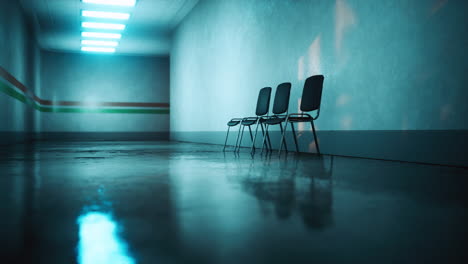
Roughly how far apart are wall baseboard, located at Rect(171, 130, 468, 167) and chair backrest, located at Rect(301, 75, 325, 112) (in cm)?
46

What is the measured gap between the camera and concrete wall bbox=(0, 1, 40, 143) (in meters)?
7.69

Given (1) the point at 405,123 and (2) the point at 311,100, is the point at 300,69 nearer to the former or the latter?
(2) the point at 311,100

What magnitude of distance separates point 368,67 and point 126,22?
7.87 m

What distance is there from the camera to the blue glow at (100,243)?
936 millimetres

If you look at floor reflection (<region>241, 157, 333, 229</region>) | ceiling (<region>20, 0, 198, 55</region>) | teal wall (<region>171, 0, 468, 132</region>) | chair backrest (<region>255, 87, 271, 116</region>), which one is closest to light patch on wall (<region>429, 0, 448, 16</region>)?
teal wall (<region>171, 0, 468, 132</region>)

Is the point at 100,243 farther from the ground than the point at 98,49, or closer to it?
closer to it

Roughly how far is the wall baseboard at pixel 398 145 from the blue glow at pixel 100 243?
299 centimetres

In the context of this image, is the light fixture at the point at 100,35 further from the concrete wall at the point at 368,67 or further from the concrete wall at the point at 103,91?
the concrete wall at the point at 368,67

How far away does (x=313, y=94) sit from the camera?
179 inches

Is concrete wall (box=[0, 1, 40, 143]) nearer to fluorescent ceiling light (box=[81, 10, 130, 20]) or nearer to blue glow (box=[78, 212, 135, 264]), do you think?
fluorescent ceiling light (box=[81, 10, 130, 20])

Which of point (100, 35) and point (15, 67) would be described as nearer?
point (15, 67)

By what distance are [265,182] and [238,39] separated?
17.8 ft

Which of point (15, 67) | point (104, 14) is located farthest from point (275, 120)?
point (15, 67)

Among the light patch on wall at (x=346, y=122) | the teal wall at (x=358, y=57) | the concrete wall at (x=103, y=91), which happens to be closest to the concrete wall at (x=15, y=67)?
the concrete wall at (x=103, y=91)
